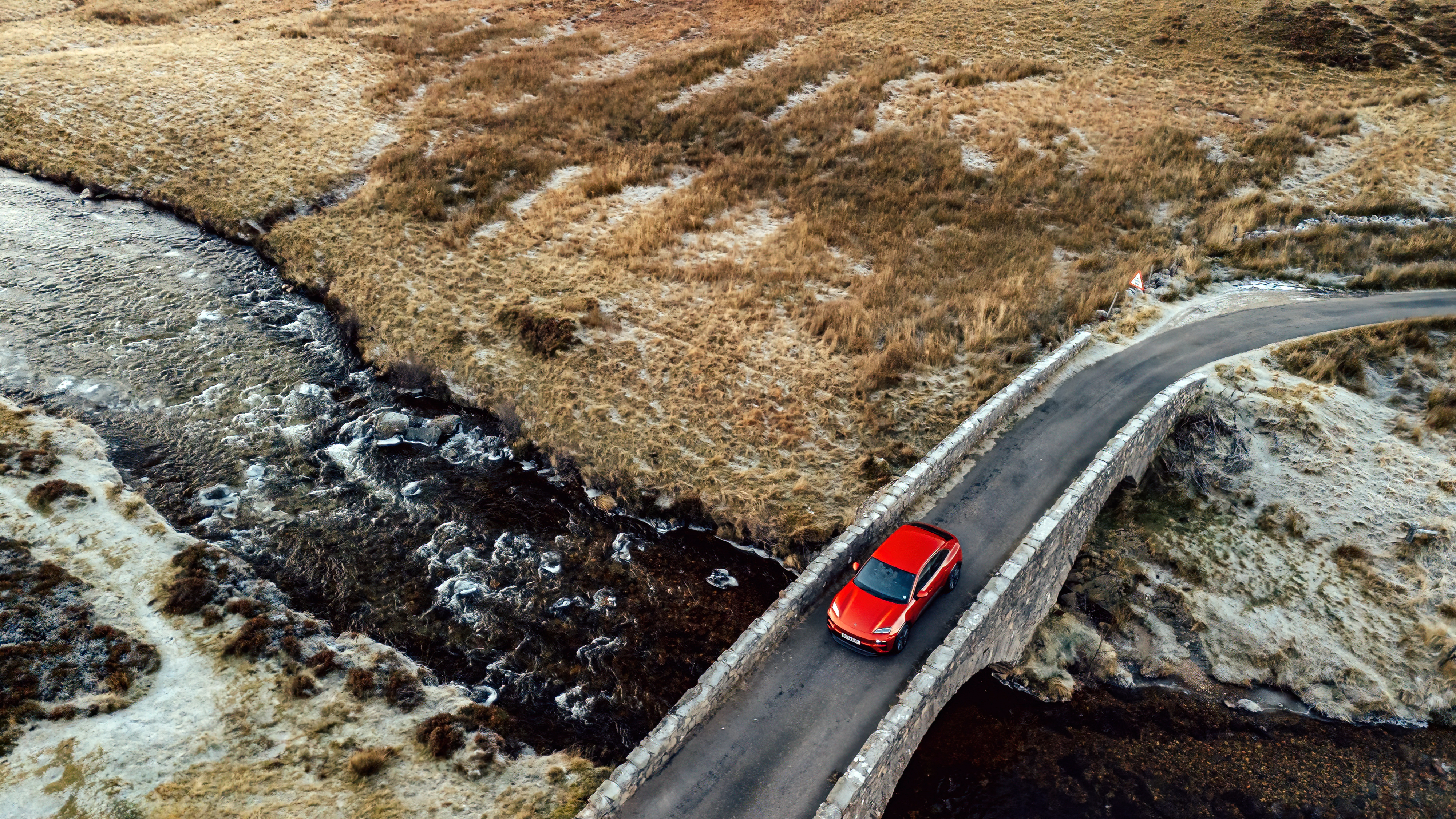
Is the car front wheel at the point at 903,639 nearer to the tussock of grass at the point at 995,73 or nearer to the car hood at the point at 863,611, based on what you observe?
the car hood at the point at 863,611

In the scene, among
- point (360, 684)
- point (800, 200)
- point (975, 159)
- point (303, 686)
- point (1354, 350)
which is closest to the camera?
point (303, 686)

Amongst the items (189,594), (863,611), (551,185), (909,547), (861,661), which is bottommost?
(861,661)

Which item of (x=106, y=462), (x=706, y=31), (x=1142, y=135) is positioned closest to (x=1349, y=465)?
(x=1142, y=135)

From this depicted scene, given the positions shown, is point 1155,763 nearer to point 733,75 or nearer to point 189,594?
→ point 189,594

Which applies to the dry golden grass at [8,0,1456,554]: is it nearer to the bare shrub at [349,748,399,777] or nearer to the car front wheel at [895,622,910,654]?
A: the car front wheel at [895,622,910,654]

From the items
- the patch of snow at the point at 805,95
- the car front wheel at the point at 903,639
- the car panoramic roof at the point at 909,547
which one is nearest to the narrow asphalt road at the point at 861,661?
the car front wheel at the point at 903,639

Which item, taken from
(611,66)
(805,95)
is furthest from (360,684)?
(611,66)
